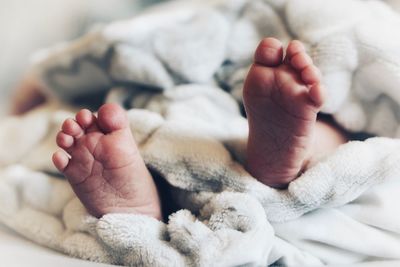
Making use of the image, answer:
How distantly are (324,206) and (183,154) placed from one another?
0.16m

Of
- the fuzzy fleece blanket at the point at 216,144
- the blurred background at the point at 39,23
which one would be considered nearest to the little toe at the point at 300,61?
the fuzzy fleece blanket at the point at 216,144

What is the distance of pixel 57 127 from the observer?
0.79m

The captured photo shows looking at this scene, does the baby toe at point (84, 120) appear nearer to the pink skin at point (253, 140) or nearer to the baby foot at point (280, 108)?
the pink skin at point (253, 140)

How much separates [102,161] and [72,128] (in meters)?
0.05

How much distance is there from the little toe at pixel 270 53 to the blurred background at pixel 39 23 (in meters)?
0.84

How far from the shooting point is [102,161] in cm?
55

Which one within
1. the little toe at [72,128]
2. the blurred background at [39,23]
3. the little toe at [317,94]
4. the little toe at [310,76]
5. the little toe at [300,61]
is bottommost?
the blurred background at [39,23]

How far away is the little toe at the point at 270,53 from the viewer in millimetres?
530

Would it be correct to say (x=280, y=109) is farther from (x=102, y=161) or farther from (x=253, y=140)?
(x=102, y=161)

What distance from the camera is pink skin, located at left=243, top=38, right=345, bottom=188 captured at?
507 mm

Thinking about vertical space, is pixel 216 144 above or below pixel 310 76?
below

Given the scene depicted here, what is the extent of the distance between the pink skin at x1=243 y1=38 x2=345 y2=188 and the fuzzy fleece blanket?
0.07ft

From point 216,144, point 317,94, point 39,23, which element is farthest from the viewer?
point 39,23

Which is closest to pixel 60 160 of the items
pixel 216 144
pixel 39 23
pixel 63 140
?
pixel 63 140
